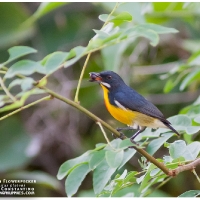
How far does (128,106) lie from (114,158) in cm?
41

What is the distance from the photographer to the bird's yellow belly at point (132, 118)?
4.47 feet

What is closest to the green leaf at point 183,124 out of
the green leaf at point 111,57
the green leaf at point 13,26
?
the green leaf at point 111,57

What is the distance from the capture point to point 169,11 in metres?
2.24

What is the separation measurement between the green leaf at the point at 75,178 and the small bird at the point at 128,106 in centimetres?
27

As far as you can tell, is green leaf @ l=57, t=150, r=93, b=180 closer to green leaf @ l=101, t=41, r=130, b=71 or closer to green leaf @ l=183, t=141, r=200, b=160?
green leaf @ l=183, t=141, r=200, b=160

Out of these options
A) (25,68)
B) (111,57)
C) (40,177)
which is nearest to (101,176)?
(25,68)

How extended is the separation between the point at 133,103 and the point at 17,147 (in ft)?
4.71

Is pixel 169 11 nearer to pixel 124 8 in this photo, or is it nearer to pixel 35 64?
pixel 124 8

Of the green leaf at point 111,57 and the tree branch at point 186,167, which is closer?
the tree branch at point 186,167

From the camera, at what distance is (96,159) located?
1.06 metres

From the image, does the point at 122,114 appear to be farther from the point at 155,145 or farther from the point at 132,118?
the point at 155,145

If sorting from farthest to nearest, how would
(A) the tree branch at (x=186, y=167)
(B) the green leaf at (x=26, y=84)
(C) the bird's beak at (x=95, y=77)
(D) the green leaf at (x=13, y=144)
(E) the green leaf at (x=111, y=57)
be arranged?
(D) the green leaf at (x=13, y=144) → (E) the green leaf at (x=111, y=57) → (C) the bird's beak at (x=95, y=77) → (A) the tree branch at (x=186, y=167) → (B) the green leaf at (x=26, y=84)

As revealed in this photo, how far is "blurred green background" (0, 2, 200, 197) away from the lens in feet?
8.53

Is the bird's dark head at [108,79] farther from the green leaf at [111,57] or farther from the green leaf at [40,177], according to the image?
the green leaf at [40,177]
